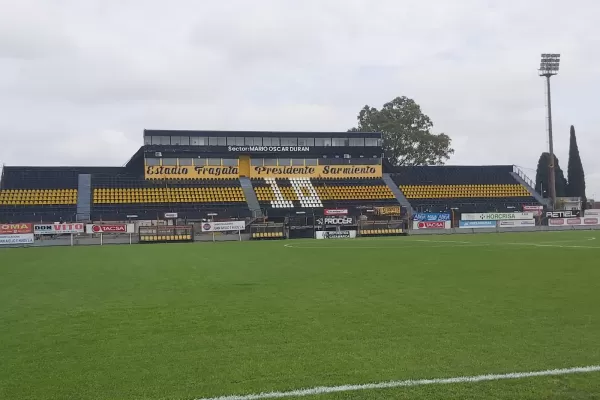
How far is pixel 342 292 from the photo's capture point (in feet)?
39.0

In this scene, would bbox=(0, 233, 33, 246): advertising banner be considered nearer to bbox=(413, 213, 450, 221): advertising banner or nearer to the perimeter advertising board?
bbox=(413, 213, 450, 221): advertising banner

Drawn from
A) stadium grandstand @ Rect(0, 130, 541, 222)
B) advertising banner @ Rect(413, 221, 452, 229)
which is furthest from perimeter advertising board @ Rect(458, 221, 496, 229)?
stadium grandstand @ Rect(0, 130, 541, 222)

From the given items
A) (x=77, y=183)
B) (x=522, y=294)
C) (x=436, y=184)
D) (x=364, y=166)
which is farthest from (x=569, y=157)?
(x=522, y=294)

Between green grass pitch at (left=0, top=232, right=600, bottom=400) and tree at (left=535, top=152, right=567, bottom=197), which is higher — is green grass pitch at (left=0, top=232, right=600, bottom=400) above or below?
below

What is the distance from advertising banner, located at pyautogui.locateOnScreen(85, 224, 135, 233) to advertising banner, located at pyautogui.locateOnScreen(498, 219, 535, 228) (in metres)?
32.1

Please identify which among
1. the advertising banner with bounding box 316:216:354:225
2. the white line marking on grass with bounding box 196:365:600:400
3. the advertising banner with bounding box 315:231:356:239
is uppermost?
the advertising banner with bounding box 316:216:354:225

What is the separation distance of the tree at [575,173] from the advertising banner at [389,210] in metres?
35.6

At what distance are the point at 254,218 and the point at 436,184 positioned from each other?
25.1 metres

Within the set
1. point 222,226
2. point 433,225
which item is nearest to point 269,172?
point 222,226

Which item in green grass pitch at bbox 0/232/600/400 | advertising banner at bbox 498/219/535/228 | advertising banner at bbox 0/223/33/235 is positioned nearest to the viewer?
green grass pitch at bbox 0/232/600/400

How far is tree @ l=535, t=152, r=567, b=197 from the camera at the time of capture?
75.2 meters

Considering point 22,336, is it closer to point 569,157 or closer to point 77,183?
point 77,183

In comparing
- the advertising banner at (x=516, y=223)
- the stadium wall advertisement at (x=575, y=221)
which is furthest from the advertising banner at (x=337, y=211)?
the stadium wall advertisement at (x=575, y=221)

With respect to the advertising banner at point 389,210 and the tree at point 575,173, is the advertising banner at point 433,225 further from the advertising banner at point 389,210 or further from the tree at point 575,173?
the tree at point 575,173
